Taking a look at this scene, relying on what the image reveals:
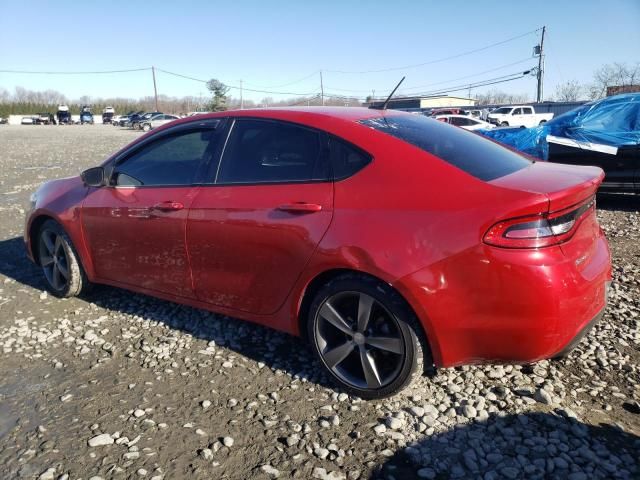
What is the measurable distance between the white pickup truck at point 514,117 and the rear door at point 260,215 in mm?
31612

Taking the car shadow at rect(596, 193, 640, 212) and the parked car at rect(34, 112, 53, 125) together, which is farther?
the parked car at rect(34, 112, 53, 125)

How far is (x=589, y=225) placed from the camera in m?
2.66

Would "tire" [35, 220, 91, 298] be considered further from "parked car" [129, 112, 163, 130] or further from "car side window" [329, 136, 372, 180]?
"parked car" [129, 112, 163, 130]

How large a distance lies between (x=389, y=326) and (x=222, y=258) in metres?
1.16

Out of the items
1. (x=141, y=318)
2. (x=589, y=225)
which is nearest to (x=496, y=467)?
(x=589, y=225)

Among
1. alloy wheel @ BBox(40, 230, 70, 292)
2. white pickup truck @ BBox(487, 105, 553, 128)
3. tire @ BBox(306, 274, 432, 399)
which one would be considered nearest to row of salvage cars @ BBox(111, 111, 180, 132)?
white pickup truck @ BBox(487, 105, 553, 128)

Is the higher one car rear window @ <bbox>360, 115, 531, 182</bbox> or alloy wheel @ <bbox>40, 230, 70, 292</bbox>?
car rear window @ <bbox>360, 115, 531, 182</bbox>

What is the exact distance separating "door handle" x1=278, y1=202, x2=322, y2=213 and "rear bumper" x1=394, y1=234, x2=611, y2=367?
0.63m

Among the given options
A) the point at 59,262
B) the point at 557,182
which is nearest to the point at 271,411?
the point at 557,182

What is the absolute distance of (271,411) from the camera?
272cm

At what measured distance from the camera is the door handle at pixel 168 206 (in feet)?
10.9

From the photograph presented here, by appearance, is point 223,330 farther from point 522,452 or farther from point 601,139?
point 601,139

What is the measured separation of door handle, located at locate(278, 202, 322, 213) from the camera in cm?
274

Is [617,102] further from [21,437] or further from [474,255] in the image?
[21,437]
